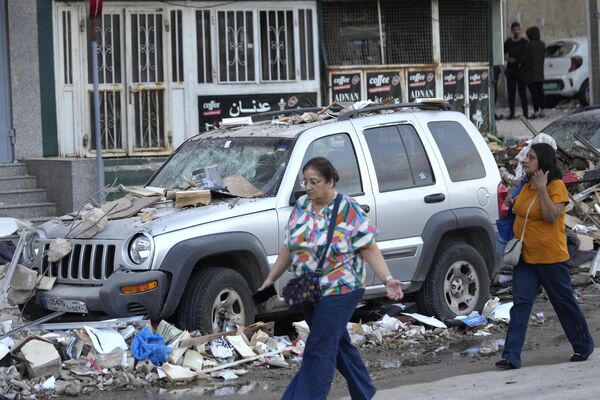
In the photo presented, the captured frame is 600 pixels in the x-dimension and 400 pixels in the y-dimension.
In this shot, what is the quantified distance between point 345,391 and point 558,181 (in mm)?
2121

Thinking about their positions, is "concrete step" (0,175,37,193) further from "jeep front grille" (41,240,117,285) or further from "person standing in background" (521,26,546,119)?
"person standing in background" (521,26,546,119)

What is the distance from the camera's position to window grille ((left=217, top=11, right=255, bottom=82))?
16.4 m

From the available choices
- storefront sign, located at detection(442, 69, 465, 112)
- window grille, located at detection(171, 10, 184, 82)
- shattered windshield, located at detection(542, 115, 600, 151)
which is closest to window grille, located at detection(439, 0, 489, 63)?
storefront sign, located at detection(442, 69, 465, 112)

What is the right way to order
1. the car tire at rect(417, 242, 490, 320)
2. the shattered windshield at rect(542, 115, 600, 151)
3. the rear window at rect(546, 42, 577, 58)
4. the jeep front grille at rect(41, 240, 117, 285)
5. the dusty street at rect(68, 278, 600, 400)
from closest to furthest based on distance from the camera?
1. the dusty street at rect(68, 278, 600, 400)
2. the jeep front grille at rect(41, 240, 117, 285)
3. the car tire at rect(417, 242, 490, 320)
4. the shattered windshield at rect(542, 115, 600, 151)
5. the rear window at rect(546, 42, 577, 58)

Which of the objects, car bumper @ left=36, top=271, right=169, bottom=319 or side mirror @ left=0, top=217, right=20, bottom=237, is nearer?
car bumper @ left=36, top=271, right=169, bottom=319

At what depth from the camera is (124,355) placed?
841 cm

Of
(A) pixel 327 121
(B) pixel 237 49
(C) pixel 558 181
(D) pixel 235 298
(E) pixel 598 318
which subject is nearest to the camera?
(C) pixel 558 181

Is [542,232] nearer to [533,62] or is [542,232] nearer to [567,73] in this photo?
[533,62]

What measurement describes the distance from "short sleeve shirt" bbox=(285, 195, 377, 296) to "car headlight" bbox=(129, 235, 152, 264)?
80.9 inches

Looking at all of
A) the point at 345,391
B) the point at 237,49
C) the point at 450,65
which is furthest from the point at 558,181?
the point at 450,65

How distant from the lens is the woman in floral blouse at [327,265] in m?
6.63

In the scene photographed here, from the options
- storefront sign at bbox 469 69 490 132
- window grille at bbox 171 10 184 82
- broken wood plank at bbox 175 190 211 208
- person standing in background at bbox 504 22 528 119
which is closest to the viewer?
broken wood plank at bbox 175 190 211 208

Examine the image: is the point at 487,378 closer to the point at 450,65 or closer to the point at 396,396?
the point at 396,396

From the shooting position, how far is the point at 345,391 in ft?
26.7
